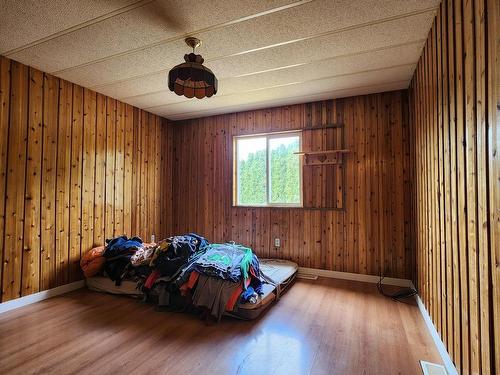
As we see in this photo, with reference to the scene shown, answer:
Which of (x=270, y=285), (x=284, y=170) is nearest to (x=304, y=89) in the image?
(x=284, y=170)

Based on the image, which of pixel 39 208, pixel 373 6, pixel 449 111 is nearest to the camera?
pixel 449 111

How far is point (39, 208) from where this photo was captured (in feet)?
9.65

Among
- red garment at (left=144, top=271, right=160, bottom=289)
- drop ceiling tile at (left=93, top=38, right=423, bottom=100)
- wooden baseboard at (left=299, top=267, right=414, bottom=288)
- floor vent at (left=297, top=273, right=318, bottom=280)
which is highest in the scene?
drop ceiling tile at (left=93, top=38, right=423, bottom=100)

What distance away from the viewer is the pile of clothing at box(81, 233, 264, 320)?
254 cm

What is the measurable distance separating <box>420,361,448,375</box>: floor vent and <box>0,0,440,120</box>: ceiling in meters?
2.63

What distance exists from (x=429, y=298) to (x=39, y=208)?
13.7 ft

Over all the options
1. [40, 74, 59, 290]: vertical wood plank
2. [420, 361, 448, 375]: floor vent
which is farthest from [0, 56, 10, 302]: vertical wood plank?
[420, 361, 448, 375]: floor vent

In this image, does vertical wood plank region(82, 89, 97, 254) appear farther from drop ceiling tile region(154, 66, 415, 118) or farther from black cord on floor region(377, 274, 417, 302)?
black cord on floor region(377, 274, 417, 302)

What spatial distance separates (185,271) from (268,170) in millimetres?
2249

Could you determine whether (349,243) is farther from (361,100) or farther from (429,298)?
(361,100)

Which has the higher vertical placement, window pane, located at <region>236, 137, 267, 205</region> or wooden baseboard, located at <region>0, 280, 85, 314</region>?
window pane, located at <region>236, 137, 267, 205</region>

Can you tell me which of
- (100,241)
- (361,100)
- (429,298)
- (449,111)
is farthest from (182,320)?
(361,100)

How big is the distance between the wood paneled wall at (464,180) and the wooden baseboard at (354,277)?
1.14 meters

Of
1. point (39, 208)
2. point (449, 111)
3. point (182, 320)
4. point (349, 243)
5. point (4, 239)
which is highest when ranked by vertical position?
point (449, 111)
